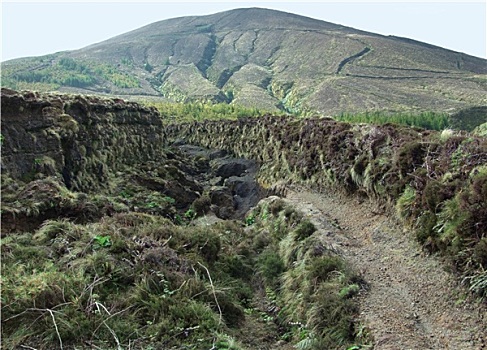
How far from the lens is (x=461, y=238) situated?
32.9ft

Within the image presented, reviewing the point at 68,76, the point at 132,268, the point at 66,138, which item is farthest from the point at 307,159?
the point at 68,76

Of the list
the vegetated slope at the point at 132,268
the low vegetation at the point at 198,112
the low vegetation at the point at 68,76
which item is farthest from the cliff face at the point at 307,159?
the low vegetation at the point at 68,76

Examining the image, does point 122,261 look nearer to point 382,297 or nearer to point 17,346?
point 17,346

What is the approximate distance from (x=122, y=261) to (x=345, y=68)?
5805 inches

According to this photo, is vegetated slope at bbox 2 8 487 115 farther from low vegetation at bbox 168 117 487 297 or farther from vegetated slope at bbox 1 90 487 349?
vegetated slope at bbox 1 90 487 349

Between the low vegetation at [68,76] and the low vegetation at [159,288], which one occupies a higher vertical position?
the low vegetation at [68,76]

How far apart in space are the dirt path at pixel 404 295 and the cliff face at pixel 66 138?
1277 cm

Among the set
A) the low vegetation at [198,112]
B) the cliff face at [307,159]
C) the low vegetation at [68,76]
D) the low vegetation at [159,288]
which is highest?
the low vegetation at [68,76]

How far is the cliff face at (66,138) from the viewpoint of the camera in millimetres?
18234

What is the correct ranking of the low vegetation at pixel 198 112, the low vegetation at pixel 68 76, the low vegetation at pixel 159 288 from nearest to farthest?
the low vegetation at pixel 159 288 → the low vegetation at pixel 198 112 → the low vegetation at pixel 68 76

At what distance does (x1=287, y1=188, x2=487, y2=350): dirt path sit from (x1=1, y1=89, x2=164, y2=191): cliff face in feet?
41.9

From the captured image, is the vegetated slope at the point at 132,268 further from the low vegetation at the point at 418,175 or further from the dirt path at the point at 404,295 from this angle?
the low vegetation at the point at 418,175

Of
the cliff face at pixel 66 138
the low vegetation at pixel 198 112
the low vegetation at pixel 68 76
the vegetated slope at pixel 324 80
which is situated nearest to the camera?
the cliff face at pixel 66 138

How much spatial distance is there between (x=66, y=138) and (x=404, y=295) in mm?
17634
